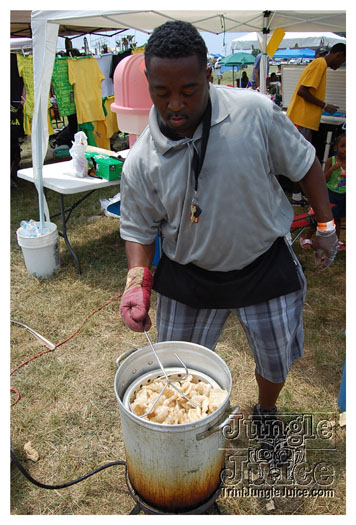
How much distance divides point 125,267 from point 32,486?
2630mm

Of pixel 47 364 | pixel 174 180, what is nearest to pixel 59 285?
pixel 47 364

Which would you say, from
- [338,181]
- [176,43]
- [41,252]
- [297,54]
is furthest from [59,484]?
[297,54]

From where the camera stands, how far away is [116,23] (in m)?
5.02

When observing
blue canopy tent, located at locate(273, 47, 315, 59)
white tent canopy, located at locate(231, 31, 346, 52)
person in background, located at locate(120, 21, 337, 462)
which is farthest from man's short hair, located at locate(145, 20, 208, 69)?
blue canopy tent, located at locate(273, 47, 315, 59)

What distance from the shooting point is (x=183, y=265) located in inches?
74.6

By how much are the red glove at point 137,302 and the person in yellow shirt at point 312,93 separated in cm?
439

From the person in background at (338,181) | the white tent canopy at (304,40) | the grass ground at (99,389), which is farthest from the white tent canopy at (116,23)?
the white tent canopy at (304,40)

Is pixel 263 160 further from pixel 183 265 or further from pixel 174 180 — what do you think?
pixel 183 265

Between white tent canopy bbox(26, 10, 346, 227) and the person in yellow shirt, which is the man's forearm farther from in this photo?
the person in yellow shirt

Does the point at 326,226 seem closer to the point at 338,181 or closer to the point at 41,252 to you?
the point at 338,181

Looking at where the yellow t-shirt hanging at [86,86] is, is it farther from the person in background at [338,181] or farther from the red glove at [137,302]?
the red glove at [137,302]

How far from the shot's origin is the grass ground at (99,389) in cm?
218

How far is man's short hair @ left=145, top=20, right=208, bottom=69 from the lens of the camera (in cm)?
138

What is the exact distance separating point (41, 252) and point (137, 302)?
2.94 m
